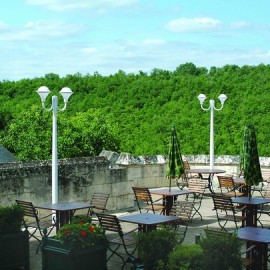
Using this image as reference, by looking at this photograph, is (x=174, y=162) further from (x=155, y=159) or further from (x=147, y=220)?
(x=155, y=159)

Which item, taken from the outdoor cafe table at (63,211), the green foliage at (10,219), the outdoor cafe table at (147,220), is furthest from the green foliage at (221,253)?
the outdoor cafe table at (63,211)

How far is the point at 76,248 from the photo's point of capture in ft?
25.5

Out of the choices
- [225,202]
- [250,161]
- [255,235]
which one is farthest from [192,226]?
[255,235]

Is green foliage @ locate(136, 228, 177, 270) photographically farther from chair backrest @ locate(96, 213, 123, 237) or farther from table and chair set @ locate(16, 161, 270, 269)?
chair backrest @ locate(96, 213, 123, 237)

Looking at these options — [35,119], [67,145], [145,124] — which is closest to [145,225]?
[67,145]

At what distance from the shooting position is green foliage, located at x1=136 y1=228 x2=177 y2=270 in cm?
727

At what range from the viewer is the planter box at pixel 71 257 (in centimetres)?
778

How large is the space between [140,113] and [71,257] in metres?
30.2

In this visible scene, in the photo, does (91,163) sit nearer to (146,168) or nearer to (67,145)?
(146,168)

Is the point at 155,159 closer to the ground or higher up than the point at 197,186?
higher up

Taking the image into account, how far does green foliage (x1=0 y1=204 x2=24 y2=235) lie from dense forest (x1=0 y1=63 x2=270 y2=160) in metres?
15.5

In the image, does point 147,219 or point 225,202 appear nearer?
point 147,219

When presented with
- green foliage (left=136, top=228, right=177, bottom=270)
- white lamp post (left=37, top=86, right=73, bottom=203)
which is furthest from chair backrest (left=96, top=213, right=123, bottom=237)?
white lamp post (left=37, top=86, right=73, bottom=203)

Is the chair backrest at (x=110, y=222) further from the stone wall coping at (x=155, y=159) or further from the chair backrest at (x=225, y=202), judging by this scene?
the stone wall coping at (x=155, y=159)
